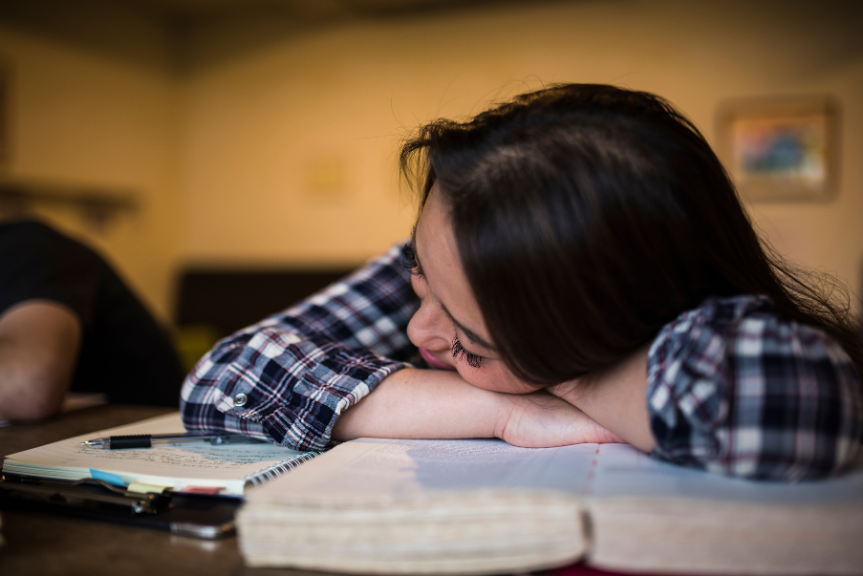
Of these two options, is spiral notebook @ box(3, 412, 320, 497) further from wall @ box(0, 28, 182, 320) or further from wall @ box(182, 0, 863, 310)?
wall @ box(0, 28, 182, 320)

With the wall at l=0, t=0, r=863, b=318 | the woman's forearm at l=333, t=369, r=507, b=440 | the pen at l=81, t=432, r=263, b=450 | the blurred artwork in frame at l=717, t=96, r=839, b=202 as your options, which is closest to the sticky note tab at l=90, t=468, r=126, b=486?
the pen at l=81, t=432, r=263, b=450

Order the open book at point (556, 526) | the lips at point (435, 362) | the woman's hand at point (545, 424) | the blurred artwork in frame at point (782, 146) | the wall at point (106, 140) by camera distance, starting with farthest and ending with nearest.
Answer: the wall at point (106, 140) < the blurred artwork in frame at point (782, 146) < the lips at point (435, 362) < the woman's hand at point (545, 424) < the open book at point (556, 526)

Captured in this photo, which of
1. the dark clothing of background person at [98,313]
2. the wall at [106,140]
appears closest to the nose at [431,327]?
the dark clothing of background person at [98,313]

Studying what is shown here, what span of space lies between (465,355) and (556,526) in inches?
9.9

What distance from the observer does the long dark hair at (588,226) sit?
1.53 feet

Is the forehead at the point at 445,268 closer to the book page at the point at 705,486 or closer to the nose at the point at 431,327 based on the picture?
the nose at the point at 431,327

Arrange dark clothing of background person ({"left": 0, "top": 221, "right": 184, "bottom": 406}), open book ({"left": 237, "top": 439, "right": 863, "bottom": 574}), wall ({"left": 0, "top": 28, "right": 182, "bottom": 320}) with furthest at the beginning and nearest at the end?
wall ({"left": 0, "top": 28, "right": 182, "bottom": 320}) < dark clothing of background person ({"left": 0, "top": 221, "right": 184, "bottom": 406}) < open book ({"left": 237, "top": 439, "right": 863, "bottom": 574})

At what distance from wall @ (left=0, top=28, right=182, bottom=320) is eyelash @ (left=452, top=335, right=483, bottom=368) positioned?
3.40 meters

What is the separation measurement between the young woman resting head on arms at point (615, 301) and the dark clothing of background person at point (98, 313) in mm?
786

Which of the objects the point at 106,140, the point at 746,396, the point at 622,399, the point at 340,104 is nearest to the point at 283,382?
the point at 622,399

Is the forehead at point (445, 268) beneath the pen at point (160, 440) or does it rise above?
above

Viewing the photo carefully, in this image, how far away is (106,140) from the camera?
3650mm

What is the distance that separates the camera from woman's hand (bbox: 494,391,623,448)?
22.9 inches

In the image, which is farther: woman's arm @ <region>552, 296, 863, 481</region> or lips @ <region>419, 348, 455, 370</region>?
lips @ <region>419, 348, 455, 370</region>
